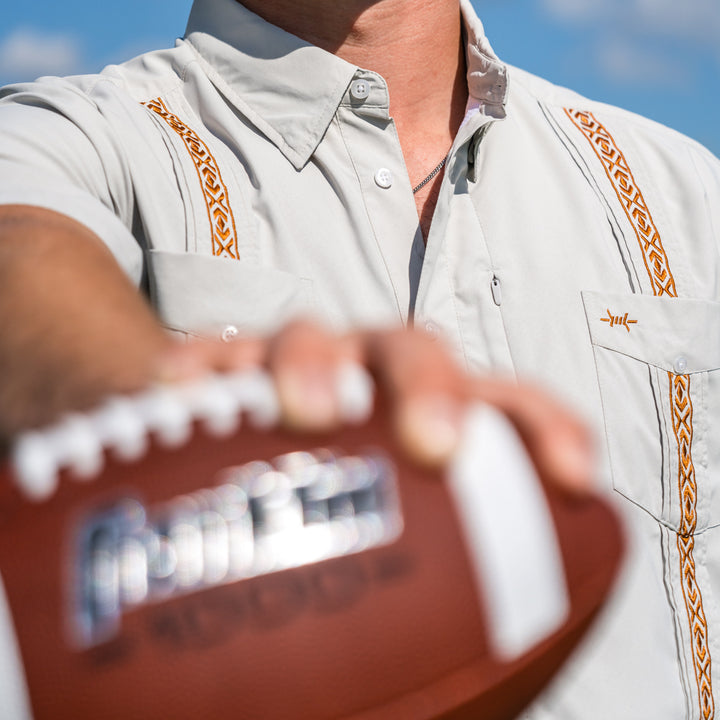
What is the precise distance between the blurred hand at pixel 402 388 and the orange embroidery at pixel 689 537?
1.07 meters

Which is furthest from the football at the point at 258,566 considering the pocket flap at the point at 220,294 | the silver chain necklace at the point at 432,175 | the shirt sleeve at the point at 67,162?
the silver chain necklace at the point at 432,175

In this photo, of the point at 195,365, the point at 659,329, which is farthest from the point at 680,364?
the point at 195,365

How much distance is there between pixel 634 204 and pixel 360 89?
59cm

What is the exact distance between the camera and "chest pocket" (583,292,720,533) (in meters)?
1.59

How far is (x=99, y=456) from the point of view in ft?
2.12

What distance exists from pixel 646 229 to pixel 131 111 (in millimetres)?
995

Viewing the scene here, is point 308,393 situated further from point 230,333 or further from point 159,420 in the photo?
point 230,333

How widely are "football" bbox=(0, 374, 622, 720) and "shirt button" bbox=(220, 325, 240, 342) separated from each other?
781mm

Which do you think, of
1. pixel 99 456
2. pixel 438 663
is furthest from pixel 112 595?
pixel 438 663

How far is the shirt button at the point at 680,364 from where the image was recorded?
171 centimetres

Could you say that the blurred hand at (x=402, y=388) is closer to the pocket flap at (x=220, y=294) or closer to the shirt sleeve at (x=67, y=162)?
the shirt sleeve at (x=67, y=162)

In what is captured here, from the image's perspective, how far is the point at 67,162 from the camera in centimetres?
127

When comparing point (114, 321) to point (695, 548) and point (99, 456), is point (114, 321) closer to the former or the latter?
point (99, 456)

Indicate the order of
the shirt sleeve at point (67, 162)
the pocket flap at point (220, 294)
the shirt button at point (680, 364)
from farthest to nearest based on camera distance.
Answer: the shirt button at point (680, 364), the pocket flap at point (220, 294), the shirt sleeve at point (67, 162)
